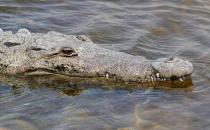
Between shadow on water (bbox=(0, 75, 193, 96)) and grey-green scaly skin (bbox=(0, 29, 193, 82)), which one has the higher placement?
grey-green scaly skin (bbox=(0, 29, 193, 82))

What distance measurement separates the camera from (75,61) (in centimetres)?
729

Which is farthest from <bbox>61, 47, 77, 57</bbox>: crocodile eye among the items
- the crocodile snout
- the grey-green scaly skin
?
the crocodile snout

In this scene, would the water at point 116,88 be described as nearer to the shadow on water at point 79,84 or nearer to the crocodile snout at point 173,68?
the shadow on water at point 79,84

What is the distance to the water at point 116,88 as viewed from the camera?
623cm

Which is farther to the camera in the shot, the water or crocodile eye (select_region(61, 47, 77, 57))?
crocodile eye (select_region(61, 47, 77, 57))

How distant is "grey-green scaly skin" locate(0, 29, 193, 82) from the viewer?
698 cm

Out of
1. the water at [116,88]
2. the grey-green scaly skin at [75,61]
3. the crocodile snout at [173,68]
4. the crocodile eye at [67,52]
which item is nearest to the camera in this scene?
the water at [116,88]

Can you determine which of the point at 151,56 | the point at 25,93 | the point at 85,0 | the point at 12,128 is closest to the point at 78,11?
the point at 85,0

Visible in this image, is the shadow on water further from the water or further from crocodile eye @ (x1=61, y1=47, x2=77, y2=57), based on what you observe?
crocodile eye @ (x1=61, y1=47, x2=77, y2=57)

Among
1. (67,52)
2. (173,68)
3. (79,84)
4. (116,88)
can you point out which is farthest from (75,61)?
(173,68)

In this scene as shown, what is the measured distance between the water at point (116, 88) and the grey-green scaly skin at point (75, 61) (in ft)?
0.58

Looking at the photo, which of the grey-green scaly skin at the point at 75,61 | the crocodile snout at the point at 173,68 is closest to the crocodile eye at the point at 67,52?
the grey-green scaly skin at the point at 75,61

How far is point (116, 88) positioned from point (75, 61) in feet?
2.39

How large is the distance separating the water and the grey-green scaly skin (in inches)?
7.0
